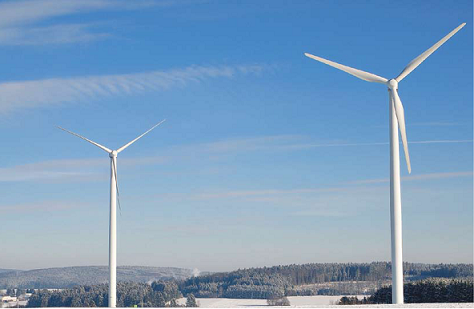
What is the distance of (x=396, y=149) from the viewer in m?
46.3

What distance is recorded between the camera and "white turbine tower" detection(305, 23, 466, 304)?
4528cm

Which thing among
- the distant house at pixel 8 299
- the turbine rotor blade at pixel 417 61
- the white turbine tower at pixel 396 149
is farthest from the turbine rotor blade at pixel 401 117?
the distant house at pixel 8 299

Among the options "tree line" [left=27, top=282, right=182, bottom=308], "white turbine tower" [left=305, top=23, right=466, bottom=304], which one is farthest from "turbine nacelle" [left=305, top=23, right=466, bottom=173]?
"tree line" [left=27, top=282, right=182, bottom=308]

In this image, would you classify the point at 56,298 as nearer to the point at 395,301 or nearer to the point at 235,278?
the point at 235,278

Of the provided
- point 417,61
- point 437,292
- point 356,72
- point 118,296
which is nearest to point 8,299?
point 118,296

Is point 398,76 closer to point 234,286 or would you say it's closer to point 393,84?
point 393,84

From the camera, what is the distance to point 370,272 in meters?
143

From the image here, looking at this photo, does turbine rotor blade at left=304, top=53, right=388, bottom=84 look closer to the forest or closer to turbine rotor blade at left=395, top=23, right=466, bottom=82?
turbine rotor blade at left=395, top=23, right=466, bottom=82

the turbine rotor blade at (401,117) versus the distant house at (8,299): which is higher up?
the turbine rotor blade at (401,117)

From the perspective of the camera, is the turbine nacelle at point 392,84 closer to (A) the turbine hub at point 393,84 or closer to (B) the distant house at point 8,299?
(A) the turbine hub at point 393,84

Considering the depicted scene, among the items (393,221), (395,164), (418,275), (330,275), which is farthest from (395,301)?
(330,275)

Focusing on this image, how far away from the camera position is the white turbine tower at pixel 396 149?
149 feet

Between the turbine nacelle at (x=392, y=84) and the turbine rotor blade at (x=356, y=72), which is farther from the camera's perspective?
the turbine rotor blade at (x=356, y=72)

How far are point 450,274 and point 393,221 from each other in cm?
7311
